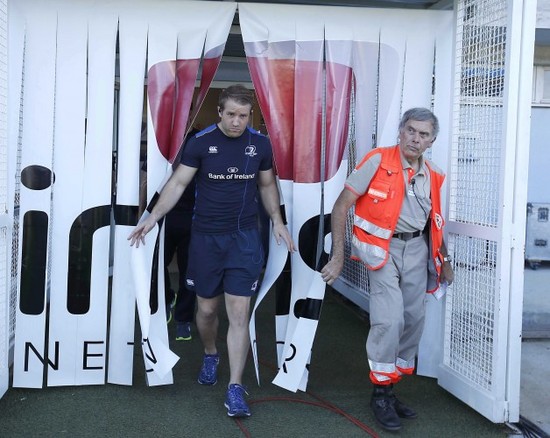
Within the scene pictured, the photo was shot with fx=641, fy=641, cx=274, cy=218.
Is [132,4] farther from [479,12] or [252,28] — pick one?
[479,12]

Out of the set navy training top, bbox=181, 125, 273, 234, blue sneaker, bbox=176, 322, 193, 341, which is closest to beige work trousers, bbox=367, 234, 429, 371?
navy training top, bbox=181, 125, 273, 234

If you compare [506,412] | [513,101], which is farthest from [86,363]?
[513,101]

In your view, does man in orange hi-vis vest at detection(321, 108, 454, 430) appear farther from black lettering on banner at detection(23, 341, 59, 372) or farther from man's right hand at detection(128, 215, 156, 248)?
black lettering on banner at detection(23, 341, 59, 372)

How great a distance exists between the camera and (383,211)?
354 centimetres

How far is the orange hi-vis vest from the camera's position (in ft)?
11.6

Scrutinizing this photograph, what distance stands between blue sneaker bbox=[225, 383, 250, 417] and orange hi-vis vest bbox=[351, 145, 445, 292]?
1.03 m

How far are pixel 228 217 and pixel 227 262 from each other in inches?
10.6

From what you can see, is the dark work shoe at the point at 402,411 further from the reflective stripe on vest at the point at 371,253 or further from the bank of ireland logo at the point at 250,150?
the bank of ireland logo at the point at 250,150

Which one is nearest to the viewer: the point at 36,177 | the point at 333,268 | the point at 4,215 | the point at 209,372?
the point at 333,268

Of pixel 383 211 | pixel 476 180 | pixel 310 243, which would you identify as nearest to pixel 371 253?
pixel 383 211

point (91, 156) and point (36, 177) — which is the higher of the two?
point (91, 156)

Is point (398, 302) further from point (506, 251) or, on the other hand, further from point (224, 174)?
point (224, 174)

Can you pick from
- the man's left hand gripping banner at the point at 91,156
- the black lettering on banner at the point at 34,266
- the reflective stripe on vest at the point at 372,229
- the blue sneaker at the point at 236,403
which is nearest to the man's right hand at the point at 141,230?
the man's left hand gripping banner at the point at 91,156

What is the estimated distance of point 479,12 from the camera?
3861mm
